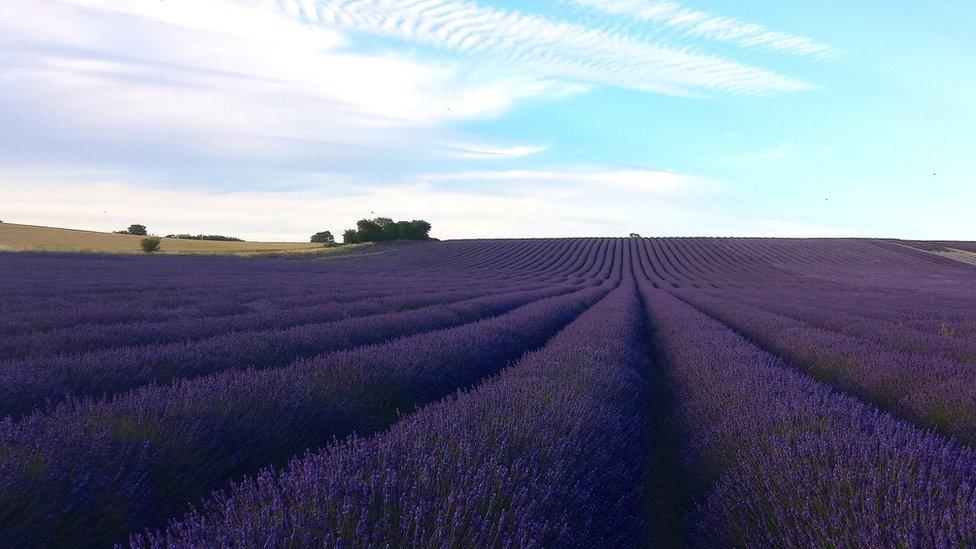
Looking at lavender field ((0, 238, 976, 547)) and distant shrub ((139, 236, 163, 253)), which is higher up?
distant shrub ((139, 236, 163, 253))

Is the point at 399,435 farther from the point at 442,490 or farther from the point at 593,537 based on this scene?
the point at 593,537

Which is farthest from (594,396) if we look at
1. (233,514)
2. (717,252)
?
(717,252)

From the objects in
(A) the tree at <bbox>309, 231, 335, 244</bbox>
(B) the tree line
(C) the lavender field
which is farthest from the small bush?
(C) the lavender field

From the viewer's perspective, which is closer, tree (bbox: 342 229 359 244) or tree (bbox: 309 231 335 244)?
tree (bbox: 342 229 359 244)

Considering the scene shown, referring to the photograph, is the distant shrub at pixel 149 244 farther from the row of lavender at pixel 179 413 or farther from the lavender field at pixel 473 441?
the row of lavender at pixel 179 413

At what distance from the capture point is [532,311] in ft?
29.9

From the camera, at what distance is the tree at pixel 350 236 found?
52969 millimetres

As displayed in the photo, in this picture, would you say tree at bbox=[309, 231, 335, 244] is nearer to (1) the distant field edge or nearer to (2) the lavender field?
(1) the distant field edge

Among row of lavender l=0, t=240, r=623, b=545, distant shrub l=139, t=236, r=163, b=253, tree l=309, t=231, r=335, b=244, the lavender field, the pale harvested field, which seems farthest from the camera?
tree l=309, t=231, r=335, b=244

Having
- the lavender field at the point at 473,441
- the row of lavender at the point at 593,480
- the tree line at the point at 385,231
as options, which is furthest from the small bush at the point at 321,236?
the row of lavender at the point at 593,480

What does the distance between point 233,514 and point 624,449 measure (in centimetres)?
208

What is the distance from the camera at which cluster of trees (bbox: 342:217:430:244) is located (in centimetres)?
5316

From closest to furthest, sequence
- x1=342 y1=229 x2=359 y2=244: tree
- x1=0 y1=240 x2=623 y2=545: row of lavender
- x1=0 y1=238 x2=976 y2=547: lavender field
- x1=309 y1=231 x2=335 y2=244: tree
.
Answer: x1=0 y1=238 x2=976 y2=547: lavender field, x1=0 y1=240 x2=623 y2=545: row of lavender, x1=342 y1=229 x2=359 y2=244: tree, x1=309 y1=231 x2=335 y2=244: tree

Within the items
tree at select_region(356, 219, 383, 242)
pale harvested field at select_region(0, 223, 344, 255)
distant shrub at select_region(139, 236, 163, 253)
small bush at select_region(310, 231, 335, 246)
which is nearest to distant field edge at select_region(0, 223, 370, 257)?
pale harvested field at select_region(0, 223, 344, 255)
